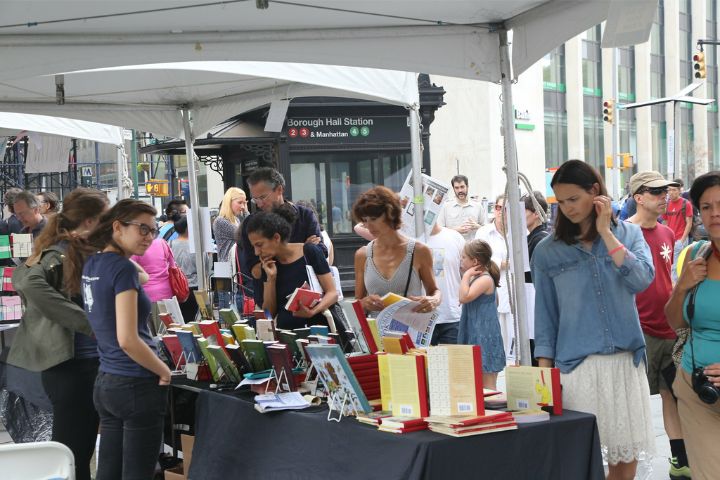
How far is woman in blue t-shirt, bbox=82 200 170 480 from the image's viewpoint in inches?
157

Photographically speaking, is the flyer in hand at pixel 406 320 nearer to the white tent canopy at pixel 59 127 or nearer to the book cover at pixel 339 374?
the book cover at pixel 339 374

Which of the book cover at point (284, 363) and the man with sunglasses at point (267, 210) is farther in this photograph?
the man with sunglasses at point (267, 210)

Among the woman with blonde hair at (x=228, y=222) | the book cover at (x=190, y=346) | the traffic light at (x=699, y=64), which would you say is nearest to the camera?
the book cover at (x=190, y=346)

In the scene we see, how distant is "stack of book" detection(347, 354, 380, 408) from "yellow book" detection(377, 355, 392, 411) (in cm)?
10

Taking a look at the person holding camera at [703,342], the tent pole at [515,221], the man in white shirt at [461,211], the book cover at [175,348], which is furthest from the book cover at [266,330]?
the man in white shirt at [461,211]

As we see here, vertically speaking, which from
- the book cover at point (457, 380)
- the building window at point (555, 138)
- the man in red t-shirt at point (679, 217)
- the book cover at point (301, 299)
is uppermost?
the building window at point (555, 138)

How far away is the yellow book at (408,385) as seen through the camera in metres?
3.43

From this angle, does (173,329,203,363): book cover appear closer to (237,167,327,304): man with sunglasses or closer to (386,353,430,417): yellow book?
(237,167,327,304): man with sunglasses

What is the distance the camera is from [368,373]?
149 inches

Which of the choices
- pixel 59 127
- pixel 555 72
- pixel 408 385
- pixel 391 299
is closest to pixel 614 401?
pixel 408 385

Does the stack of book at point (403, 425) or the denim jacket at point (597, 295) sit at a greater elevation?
the denim jacket at point (597, 295)

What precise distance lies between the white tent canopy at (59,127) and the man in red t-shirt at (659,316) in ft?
21.5

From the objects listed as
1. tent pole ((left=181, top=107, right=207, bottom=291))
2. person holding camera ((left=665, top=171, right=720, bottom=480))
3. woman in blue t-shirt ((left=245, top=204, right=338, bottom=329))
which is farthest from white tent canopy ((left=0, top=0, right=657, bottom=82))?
tent pole ((left=181, top=107, right=207, bottom=291))

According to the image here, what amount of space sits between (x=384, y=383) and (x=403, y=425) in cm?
33
